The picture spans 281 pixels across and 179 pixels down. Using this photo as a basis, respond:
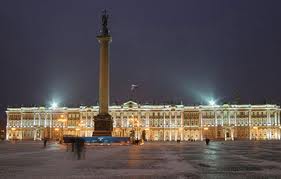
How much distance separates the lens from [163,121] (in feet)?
487

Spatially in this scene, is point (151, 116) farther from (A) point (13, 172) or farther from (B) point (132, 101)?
(A) point (13, 172)

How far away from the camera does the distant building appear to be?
144375 mm

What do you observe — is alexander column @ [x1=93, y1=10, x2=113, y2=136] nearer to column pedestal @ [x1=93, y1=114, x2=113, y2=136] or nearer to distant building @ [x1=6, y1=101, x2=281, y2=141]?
column pedestal @ [x1=93, y1=114, x2=113, y2=136]

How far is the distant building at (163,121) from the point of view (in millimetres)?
144375

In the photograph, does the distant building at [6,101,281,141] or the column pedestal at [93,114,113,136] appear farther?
the distant building at [6,101,281,141]

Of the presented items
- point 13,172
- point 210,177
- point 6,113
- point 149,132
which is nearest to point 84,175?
point 13,172

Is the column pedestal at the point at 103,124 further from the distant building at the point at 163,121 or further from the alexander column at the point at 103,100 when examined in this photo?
the distant building at the point at 163,121

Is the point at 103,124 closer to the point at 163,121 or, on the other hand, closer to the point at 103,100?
the point at 103,100

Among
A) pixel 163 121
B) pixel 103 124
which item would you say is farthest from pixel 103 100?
pixel 163 121

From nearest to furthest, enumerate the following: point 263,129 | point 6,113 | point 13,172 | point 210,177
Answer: point 210,177
point 13,172
point 263,129
point 6,113

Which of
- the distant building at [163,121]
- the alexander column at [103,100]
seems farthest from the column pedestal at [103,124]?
the distant building at [163,121]

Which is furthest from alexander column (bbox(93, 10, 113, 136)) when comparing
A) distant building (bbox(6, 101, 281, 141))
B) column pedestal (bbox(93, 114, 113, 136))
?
distant building (bbox(6, 101, 281, 141))

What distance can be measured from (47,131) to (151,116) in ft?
119

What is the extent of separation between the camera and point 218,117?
14762 centimetres
